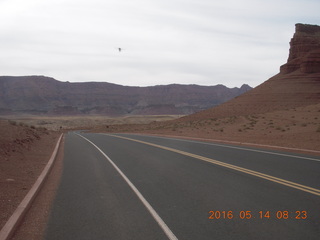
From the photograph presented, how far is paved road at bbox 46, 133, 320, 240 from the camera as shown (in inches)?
228

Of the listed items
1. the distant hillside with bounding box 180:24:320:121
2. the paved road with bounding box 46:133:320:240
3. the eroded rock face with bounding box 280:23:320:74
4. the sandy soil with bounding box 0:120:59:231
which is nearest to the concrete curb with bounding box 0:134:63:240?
the sandy soil with bounding box 0:120:59:231

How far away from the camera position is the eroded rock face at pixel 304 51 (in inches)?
3187

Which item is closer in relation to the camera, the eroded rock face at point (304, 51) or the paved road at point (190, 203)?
the paved road at point (190, 203)

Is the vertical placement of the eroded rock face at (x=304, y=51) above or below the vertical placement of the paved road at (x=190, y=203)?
above

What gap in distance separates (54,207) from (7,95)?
8110 inches

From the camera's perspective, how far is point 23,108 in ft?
614

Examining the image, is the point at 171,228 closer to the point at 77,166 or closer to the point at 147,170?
the point at 147,170

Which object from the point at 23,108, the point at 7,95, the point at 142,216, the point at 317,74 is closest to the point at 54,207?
the point at 142,216

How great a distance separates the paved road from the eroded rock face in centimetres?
7497
